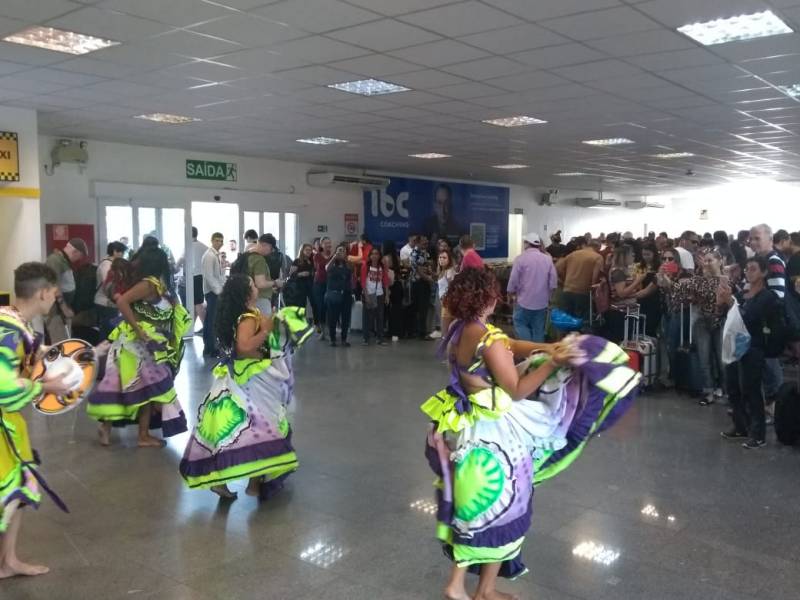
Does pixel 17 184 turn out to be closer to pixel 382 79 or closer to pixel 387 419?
pixel 382 79

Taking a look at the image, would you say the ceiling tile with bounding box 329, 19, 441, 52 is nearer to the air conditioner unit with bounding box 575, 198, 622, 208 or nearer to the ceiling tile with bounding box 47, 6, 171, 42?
the ceiling tile with bounding box 47, 6, 171, 42

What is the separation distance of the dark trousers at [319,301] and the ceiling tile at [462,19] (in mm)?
6398

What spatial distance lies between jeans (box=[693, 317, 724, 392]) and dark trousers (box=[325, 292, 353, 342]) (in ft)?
15.7

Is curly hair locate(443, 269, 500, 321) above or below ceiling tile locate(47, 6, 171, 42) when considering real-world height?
below

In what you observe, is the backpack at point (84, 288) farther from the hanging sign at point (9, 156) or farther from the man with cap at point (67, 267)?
the hanging sign at point (9, 156)

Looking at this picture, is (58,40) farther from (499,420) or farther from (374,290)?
(374,290)

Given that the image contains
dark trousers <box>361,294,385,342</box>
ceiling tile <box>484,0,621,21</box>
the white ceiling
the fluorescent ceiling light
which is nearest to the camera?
ceiling tile <box>484,0,621,21</box>

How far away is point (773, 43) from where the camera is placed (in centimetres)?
512

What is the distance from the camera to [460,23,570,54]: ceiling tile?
15.7 feet

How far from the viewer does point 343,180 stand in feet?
44.8

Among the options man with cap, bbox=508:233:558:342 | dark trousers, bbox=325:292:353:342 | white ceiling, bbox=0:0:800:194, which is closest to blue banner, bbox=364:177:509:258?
white ceiling, bbox=0:0:800:194

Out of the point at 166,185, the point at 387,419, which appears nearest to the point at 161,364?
the point at 387,419

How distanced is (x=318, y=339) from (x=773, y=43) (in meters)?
7.21

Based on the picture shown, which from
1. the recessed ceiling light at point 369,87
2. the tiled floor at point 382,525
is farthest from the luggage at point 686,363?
the recessed ceiling light at point 369,87
